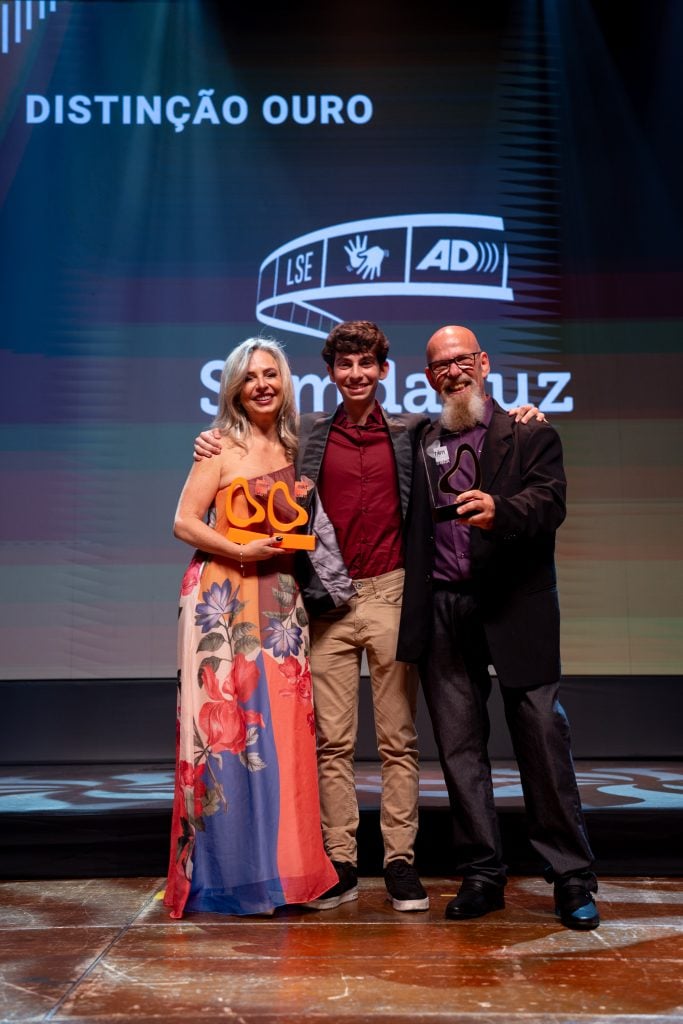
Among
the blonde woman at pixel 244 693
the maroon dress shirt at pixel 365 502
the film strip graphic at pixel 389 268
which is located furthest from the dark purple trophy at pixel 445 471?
the film strip graphic at pixel 389 268

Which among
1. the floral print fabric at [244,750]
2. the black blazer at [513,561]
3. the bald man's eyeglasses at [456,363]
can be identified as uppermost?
the bald man's eyeglasses at [456,363]

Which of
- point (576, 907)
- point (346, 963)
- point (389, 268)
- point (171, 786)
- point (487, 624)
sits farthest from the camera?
point (389, 268)

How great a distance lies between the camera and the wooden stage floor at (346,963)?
1.87 metres

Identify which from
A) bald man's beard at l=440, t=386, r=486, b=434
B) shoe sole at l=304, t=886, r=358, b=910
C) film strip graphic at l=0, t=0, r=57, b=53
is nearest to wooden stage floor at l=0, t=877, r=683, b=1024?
shoe sole at l=304, t=886, r=358, b=910

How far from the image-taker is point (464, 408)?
102 inches

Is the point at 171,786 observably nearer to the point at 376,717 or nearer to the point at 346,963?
the point at 376,717

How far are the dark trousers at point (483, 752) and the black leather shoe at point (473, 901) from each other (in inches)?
0.9

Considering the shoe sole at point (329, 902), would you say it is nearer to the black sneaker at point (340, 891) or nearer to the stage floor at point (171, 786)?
the black sneaker at point (340, 891)

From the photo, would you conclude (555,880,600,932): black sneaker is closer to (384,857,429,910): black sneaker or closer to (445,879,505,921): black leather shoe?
(445,879,505,921): black leather shoe

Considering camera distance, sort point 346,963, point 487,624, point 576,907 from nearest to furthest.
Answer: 1. point 346,963
2. point 576,907
3. point 487,624

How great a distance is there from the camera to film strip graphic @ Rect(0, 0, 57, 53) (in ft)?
14.7

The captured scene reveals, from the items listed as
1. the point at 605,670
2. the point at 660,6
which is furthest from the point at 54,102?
the point at 605,670

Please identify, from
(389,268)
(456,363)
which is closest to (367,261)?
(389,268)

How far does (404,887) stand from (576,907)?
1.49 feet
